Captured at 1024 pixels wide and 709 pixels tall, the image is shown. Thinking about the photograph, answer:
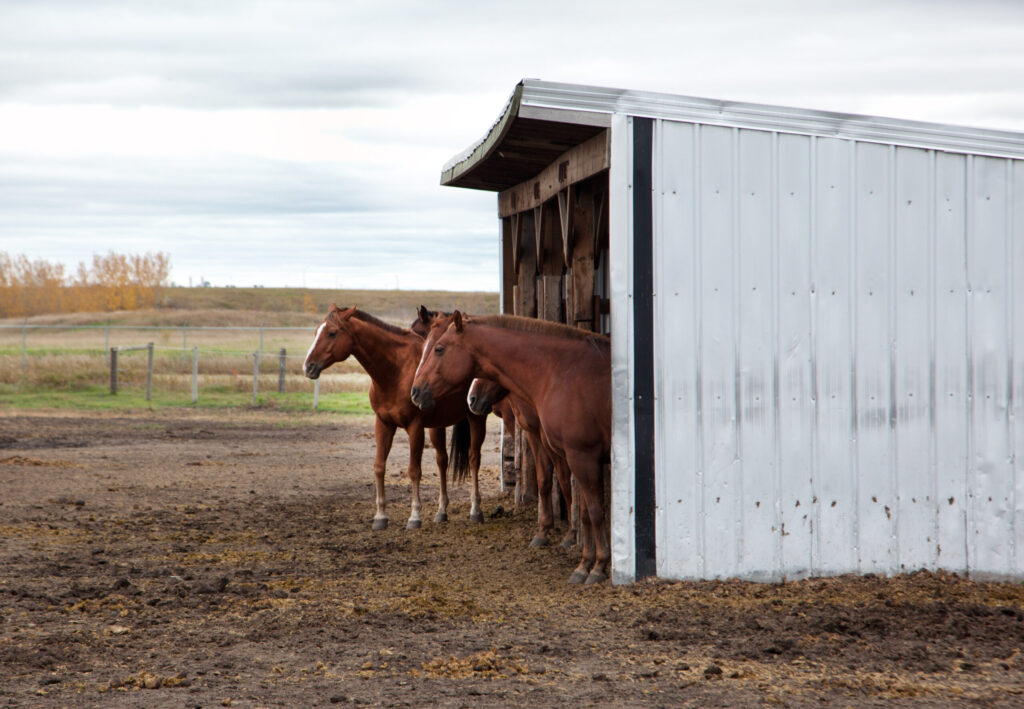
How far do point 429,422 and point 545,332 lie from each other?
2752mm

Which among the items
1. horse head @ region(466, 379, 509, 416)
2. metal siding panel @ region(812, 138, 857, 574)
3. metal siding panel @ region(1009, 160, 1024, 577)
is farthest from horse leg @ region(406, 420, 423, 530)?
metal siding panel @ region(1009, 160, 1024, 577)

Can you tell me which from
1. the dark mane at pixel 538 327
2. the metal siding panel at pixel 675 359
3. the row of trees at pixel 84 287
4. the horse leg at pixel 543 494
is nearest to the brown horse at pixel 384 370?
the horse leg at pixel 543 494

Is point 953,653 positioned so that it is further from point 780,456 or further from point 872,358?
point 872,358

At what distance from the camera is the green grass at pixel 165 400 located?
64.8 ft

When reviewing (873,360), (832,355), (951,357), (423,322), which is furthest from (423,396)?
(951,357)

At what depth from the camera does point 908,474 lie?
19.5 feet

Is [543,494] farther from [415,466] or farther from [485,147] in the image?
[485,147]

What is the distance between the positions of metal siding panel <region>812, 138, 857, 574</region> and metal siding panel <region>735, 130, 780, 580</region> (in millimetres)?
321

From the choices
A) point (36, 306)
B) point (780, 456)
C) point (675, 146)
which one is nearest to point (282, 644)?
point (780, 456)

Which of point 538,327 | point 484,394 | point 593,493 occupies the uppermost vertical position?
point 538,327

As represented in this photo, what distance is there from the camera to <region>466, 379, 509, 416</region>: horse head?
22.3ft

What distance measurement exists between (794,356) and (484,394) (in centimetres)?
232

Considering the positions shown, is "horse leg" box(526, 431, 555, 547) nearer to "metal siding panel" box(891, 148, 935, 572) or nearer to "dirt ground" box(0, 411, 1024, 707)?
"dirt ground" box(0, 411, 1024, 707)

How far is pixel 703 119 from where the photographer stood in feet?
18.9
